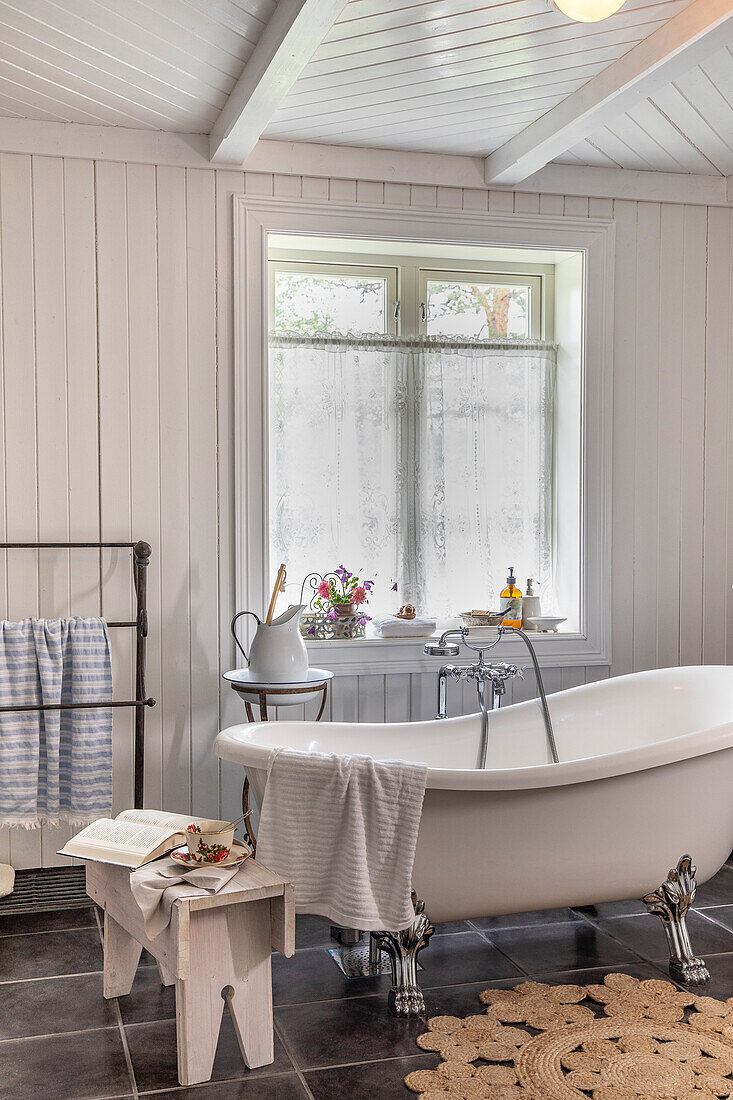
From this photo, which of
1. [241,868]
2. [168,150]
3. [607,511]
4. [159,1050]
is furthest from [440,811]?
[168,150]

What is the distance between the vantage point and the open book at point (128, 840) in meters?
2.32

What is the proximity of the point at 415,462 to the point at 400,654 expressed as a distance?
2.55ft

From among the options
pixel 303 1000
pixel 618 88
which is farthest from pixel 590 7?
pixel 303 1000

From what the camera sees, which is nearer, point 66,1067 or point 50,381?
point 66,1067

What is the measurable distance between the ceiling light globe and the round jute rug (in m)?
2.36

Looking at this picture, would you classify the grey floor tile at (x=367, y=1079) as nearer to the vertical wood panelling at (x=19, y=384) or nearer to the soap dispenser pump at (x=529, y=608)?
the vertical wood panelling at (x=19, y=384)

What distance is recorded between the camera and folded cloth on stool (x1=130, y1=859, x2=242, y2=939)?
2121 mm

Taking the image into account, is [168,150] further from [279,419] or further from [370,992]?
[370,992]

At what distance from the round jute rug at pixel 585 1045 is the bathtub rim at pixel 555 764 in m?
0.55

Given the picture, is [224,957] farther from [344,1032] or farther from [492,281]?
[492,281]

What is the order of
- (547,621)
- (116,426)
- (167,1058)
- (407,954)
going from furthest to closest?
(547,621), (116,426), (407,954), (167,1058)

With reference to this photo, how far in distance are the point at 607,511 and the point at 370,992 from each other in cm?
206

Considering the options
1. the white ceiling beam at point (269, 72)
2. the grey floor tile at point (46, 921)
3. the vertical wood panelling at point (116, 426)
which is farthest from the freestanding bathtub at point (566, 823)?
the white ceiling beam at point (269, 72)

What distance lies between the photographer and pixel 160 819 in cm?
255
